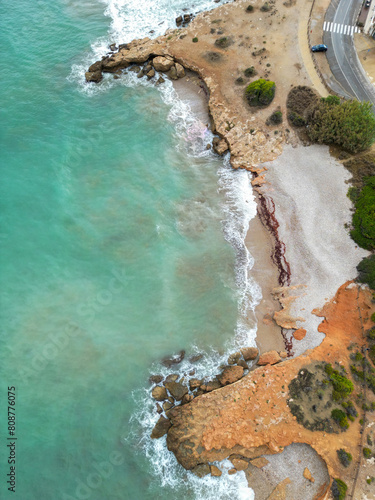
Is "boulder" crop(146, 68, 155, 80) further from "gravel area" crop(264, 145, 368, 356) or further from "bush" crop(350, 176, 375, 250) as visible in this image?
"bush" crop(350, 176, 375, 250)

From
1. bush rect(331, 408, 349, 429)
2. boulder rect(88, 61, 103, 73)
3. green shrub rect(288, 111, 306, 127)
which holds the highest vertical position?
green shrub rect(288, 111, 306, 127)

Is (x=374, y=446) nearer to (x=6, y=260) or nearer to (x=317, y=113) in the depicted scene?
(x=317, y=113)

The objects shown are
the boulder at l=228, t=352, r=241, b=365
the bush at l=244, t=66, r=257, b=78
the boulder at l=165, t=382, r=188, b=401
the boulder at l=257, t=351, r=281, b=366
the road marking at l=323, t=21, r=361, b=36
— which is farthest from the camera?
the road marking at l=323, t=21, r=361, b=36

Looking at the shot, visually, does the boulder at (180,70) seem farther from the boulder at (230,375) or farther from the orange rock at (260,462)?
the orange rock at (260,462)

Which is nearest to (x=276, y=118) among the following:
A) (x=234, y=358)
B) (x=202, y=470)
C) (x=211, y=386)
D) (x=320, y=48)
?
(x=320, y=48)

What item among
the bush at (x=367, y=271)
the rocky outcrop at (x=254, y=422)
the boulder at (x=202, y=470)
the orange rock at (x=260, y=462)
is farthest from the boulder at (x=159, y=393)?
the bush at (x=367, y=271)

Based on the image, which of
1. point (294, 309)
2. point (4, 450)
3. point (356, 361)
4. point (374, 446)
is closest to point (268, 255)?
point (294, 309)

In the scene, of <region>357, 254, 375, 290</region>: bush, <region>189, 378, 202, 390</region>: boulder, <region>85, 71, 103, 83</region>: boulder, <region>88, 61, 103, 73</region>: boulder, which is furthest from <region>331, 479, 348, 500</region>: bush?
<region>88, 61, 103, 73</region>: boulder
